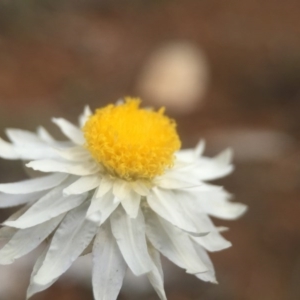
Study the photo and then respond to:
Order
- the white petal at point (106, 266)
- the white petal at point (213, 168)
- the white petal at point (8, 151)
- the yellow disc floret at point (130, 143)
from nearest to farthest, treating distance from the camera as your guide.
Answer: the white petal at point (106, 266) → the yellow disc floret at point (130, 143) → the white petal at point (8, 151) → the white petal at point (213, 168)

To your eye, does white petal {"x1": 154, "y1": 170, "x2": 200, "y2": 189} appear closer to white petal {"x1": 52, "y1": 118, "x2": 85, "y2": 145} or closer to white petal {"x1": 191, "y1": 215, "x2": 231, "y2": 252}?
white petal {"x1": 191, "y1": 215, "x2": 231, "y2": 252}

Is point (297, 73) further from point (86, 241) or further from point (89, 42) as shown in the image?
point (86, 241)

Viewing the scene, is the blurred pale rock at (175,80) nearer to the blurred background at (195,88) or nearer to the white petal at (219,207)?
the blurred background at (195,88)

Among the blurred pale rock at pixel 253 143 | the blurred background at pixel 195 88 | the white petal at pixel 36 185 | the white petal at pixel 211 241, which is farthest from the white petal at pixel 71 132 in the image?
the blurred pale rock at pixel 253 143

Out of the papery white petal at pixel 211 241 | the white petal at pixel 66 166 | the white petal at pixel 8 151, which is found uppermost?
the white petal at pixel 8 151

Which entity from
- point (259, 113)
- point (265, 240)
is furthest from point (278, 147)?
point (265, 240)

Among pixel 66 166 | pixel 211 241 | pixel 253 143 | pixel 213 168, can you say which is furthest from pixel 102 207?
pixel 253 143
